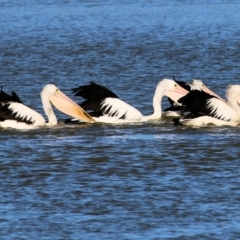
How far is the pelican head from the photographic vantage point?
1077cm

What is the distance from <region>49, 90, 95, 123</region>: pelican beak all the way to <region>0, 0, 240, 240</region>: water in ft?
0.36

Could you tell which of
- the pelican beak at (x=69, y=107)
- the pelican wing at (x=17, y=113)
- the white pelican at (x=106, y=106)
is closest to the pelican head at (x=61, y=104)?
the pelican beak at (x=69, y=107)

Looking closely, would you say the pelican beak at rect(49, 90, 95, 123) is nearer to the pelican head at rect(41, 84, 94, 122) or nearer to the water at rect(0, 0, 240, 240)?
the pelican head at rect(41, 84, 94, 122)

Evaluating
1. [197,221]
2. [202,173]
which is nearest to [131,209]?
[197,221]

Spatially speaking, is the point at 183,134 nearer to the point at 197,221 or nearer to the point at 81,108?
the point at 81,108

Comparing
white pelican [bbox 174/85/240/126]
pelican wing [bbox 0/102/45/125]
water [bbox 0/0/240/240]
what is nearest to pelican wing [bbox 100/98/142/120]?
water [bbox 0/0/240/240]

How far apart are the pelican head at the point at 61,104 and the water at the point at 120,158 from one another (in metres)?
0.13

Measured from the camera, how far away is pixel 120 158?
29.6ft

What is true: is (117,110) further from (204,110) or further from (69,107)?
(204,110)

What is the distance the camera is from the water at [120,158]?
6.84 m

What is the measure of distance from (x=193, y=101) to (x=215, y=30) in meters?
10.7

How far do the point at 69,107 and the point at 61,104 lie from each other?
0.14 meters

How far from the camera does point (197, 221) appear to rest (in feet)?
22.4

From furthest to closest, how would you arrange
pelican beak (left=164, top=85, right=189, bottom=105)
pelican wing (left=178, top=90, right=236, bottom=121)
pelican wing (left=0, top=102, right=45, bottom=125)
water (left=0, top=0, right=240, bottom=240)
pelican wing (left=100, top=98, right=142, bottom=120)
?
pelican beak (left=164, top=85, right=189, bottom=105) → pelican wing (left=100, top=98, right=142, bottom=120) → pelican wing (left=178, top=90, right=236, bottom=121) → pelican wing (left=0, top=102, right=45, bottom=125) → water (left=0, top=0, right=240, bottom=240)
